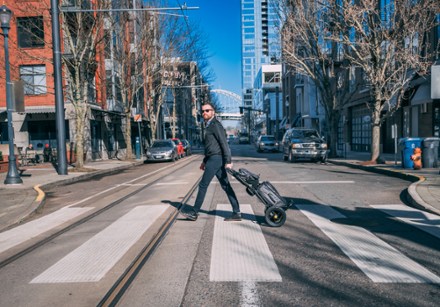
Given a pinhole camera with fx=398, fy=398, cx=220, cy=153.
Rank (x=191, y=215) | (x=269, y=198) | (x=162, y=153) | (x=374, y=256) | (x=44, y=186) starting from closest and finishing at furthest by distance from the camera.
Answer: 1. (x=374, y=256)
2. (x=269, y=198)
3. (x=191, y=215)
4. (x=44, y=186)
5. (x=162, y=153)

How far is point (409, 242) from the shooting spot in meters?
5.17

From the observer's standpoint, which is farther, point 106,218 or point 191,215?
point 106,218

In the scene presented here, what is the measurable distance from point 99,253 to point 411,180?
10314 mm

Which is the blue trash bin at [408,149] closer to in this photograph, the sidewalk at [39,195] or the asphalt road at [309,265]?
the sidewalk at [39,195]

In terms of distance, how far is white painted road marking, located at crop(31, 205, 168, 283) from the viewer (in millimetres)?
4125

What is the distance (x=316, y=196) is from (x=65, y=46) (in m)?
22.4

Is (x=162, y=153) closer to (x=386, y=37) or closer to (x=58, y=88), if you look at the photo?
→ (x=58, y=88)

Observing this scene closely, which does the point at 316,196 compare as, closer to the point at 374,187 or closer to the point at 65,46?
the point at 374,187

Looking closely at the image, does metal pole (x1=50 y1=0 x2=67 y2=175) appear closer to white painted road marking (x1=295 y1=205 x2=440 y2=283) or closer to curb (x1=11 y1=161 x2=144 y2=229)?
curb (x1=11 y1=161 x2=144 y2=229)

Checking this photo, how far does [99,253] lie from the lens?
4914 mm

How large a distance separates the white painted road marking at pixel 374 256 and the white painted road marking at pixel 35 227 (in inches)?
174

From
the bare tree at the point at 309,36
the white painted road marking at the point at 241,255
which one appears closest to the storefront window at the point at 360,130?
the bare tree at the point at 309,36

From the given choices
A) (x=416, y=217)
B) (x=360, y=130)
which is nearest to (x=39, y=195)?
(x=416, y=217)

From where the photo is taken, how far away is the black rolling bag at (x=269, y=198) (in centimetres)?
606
